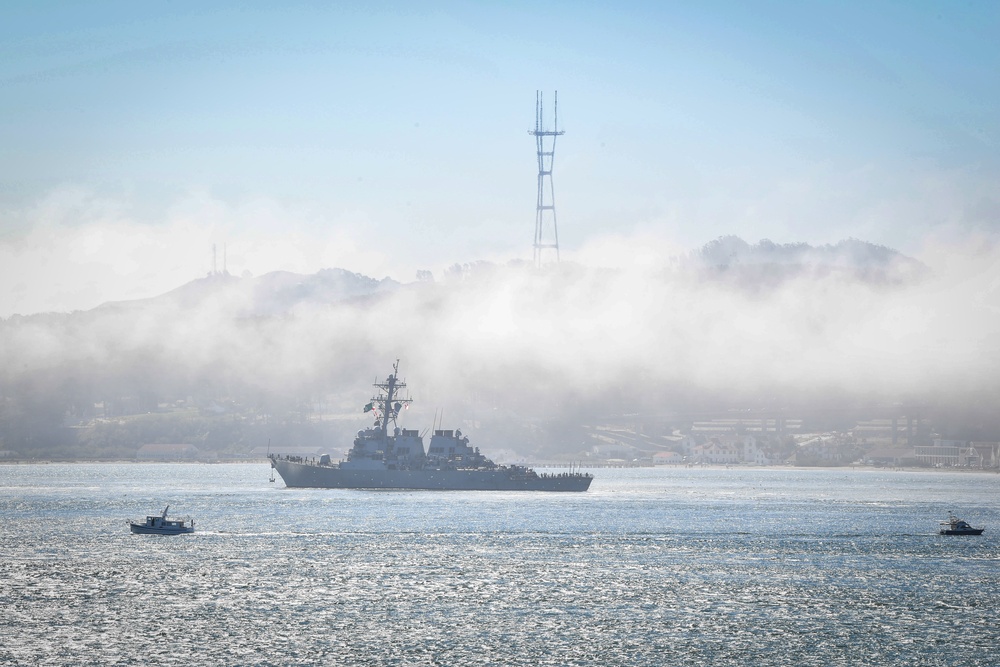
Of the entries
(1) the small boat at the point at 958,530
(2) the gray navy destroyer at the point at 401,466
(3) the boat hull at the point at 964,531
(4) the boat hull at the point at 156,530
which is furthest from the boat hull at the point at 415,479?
(3) the boat hull at the point at 964,531

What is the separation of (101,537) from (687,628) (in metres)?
62.3

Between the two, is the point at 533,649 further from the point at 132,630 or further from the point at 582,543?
the point at 582,543

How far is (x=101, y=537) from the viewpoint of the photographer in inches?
3861

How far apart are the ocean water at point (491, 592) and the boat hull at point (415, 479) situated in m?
43.9

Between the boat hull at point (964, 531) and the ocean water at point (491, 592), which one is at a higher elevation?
the boat hull at point (964, 531)

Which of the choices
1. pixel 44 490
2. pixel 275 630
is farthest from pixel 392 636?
pixel 44 490

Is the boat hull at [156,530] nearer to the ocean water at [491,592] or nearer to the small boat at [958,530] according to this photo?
the ocean water at [491,592]

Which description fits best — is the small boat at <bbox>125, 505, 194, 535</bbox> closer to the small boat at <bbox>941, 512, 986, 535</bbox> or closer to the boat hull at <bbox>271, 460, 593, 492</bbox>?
the boat hull at <bbox>271, 460, 593, 492</bbox>

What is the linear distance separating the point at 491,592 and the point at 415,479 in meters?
104

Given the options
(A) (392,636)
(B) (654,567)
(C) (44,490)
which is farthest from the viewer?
(C) (44,490)

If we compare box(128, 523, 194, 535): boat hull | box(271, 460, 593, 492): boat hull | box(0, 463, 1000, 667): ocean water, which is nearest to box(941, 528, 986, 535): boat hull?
box(0, 463, 1000, 667): ocean water

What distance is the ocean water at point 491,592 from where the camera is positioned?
49.8m

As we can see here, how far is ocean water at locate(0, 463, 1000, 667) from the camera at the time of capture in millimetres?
49750

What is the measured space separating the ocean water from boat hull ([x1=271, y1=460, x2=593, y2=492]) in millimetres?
43890
